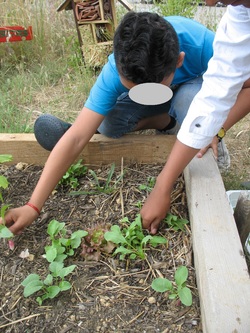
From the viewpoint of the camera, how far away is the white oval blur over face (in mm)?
1227

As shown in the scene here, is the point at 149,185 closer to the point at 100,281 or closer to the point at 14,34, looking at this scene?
the point at 100,281

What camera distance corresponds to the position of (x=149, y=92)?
1.24 m

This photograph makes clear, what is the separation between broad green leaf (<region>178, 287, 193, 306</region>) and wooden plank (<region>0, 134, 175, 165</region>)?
74 centimetres

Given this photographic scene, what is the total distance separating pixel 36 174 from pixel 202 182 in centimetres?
75

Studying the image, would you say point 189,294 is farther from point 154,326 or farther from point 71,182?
point 71,182

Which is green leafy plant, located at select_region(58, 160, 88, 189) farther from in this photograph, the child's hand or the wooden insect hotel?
the wooden insect hotel

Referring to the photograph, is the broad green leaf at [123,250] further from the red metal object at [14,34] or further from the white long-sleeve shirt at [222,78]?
the red metal object at [14,34]

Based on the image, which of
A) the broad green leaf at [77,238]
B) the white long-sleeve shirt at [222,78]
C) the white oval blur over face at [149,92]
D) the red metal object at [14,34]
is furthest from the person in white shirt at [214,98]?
the red metal object at [14,34]

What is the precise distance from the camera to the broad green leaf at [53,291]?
107 centimetres

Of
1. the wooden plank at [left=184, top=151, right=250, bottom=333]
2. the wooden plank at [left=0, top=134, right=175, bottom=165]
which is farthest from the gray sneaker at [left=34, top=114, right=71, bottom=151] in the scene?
the wooden plank at [left=184, top=151, right=250, bottom=333]

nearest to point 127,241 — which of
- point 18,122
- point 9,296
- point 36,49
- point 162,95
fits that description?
point 9,296

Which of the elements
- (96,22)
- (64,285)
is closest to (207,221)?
(64,285)

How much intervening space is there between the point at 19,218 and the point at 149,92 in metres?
0.63

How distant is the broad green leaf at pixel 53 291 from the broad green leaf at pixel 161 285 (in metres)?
0.28
